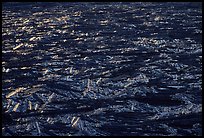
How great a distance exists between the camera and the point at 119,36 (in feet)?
28.0

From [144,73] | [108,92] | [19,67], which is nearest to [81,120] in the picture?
[108,92]

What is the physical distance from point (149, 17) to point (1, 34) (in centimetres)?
585

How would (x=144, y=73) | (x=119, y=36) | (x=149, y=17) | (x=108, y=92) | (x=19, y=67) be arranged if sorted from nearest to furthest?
(x=108, y=92), (x=144, y=73), (x=19, y=67), (x=119, y=36), (x=149, y=17)

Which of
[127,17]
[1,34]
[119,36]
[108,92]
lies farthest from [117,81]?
[127,17]

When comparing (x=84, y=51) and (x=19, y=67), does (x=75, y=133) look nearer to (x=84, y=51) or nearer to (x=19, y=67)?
(x=19, y=67)

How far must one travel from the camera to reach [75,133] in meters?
3.82

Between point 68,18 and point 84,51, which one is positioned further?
point 68,18

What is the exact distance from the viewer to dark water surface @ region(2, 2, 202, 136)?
4.05 m

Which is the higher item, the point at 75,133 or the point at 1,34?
the point at 1,34

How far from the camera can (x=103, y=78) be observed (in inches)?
219

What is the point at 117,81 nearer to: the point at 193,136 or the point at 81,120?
the point at 81,120

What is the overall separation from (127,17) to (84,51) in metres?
4.58

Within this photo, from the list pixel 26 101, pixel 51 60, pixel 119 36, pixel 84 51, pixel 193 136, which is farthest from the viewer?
pixel 119 36

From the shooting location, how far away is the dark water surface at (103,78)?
4055 mm
